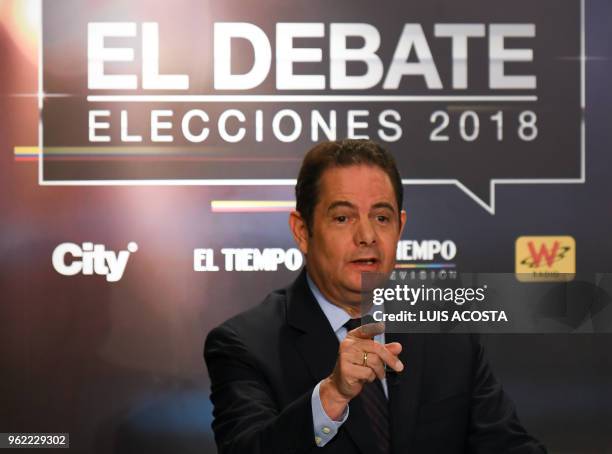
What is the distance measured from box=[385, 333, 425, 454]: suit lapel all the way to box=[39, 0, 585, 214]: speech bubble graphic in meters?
1.71

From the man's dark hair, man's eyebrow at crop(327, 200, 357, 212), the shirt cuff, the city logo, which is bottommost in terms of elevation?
the shirt cuff

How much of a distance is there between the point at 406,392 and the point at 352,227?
52cm

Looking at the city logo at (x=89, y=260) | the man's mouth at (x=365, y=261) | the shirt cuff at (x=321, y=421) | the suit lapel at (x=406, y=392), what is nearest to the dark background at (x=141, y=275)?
the city logo at (x=89, y=260)

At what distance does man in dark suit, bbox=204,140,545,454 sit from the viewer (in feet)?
7.13

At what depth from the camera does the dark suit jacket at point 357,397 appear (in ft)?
7.64

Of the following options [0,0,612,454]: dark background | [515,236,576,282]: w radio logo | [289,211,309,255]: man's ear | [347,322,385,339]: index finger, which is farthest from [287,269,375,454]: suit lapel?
[515,236,576,282]: w radio logo

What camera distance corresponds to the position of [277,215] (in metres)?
4.00

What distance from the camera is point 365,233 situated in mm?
2564

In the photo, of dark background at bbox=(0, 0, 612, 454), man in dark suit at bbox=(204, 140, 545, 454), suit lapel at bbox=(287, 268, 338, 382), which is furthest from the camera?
dark background at bbox=(0, 0, 612, 454)

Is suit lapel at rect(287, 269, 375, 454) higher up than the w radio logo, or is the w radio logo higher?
the w radio logo

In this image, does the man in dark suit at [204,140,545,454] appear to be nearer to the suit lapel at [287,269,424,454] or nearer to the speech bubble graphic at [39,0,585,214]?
the suit lapel at [287,269,424,454]

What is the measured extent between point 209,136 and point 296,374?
175 centimetres

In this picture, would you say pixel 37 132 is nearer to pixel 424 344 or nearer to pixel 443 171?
pixel 443 171

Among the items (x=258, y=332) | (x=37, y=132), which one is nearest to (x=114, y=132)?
(x=37, y=132)
